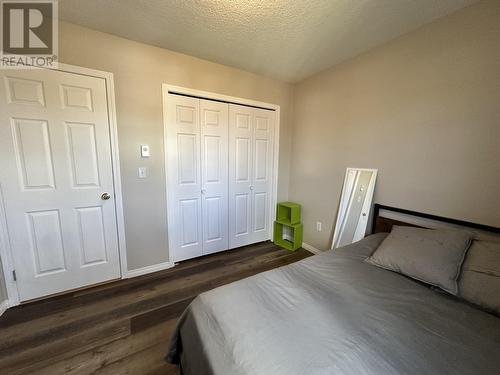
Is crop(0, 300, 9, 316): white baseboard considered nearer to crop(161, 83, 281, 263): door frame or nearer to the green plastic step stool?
crop(161, 83, 281, 263): door frame

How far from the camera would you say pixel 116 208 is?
6.86ft

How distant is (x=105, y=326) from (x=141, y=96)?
2129 mm

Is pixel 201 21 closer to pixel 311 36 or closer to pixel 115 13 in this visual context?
pixel 115 13

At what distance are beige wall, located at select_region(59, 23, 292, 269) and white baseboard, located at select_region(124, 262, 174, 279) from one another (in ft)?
0.16

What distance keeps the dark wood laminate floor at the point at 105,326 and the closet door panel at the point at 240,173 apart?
684mm

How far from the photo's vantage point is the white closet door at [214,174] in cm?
251

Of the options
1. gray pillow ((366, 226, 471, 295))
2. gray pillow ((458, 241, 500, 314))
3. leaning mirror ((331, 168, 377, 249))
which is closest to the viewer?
gray pillow ((458, 241, 500, 314))

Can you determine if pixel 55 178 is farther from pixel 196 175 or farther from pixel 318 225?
pixel 318 225

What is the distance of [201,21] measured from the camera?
1.71 metres

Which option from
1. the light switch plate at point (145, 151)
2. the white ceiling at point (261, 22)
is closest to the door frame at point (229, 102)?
the light switch plate at point (145, 151)

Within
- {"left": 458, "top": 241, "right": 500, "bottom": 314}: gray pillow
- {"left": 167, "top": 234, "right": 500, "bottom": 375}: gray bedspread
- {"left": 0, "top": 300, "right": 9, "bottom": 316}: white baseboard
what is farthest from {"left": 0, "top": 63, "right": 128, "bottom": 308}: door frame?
{"left": 458, "top": 241, "right": 500, "bottom": 314}: gray pillow

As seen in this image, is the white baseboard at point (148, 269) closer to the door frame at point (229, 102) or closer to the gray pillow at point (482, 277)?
the door frame at point (229, 102)

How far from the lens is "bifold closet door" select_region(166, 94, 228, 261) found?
91.9 inches

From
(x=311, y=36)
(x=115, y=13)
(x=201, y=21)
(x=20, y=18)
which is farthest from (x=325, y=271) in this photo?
(x=20, y=18)
